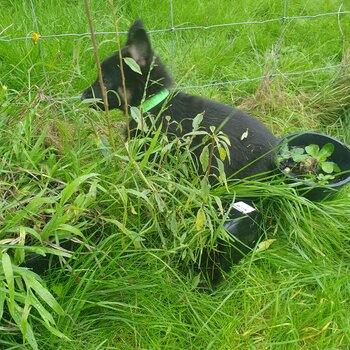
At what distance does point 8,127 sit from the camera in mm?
2262

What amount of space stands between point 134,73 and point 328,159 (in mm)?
1196

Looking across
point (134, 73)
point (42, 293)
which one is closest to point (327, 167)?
point (134, 73)

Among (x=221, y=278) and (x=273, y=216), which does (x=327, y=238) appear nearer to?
(x=273, y=216)

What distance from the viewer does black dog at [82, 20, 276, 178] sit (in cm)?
253

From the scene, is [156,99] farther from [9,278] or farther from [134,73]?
[9,278]

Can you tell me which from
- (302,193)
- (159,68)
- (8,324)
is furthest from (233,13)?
(8,324)

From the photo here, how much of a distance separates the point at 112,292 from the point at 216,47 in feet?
7.68

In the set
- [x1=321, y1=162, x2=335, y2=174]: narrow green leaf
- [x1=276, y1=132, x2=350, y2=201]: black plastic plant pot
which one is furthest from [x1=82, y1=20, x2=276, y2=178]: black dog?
[x1=321, y1=162, x2=335, y2=174]: narrow green leaf

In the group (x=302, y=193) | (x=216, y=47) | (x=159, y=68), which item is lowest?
(x=302, y=193)

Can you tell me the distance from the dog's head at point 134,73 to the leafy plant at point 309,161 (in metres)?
0.78

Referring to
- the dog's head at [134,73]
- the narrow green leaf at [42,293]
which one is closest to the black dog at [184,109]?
the dog's head at [134,73]

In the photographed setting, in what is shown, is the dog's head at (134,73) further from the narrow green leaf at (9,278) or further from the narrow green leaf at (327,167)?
the narrow green leaf at (9,278)

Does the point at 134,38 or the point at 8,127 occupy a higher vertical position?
the point at 134,38

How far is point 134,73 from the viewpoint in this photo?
105 inches
